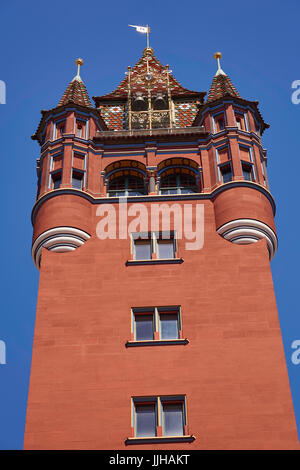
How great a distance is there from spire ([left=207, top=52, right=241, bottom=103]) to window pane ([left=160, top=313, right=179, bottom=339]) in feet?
50.9

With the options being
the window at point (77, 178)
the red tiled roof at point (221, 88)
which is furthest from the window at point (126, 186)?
the red tiled roof at point (221, 88)

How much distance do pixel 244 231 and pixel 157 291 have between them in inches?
208

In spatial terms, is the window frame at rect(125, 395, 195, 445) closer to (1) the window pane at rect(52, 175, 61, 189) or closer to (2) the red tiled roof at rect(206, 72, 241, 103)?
(1) the window pane at rect(52, 175, 61, 189)

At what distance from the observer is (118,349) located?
1273 inches

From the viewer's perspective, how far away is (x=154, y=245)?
1446 inches

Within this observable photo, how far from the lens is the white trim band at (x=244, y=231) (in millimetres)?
36656

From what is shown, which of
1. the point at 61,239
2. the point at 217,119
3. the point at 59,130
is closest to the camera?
the point at 61,239

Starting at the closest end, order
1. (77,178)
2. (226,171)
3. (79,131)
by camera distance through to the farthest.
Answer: (77,178)
(226,171)
(79,131)

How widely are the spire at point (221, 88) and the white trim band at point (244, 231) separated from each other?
33.1 feet

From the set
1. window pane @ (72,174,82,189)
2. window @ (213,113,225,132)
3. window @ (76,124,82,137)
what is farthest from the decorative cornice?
window @ (213,113,225,132)

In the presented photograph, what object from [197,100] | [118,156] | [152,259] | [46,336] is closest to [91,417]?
[46,336]

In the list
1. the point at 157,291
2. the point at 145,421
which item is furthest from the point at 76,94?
the point at 145,421

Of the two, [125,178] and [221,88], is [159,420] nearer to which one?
[125,178]
